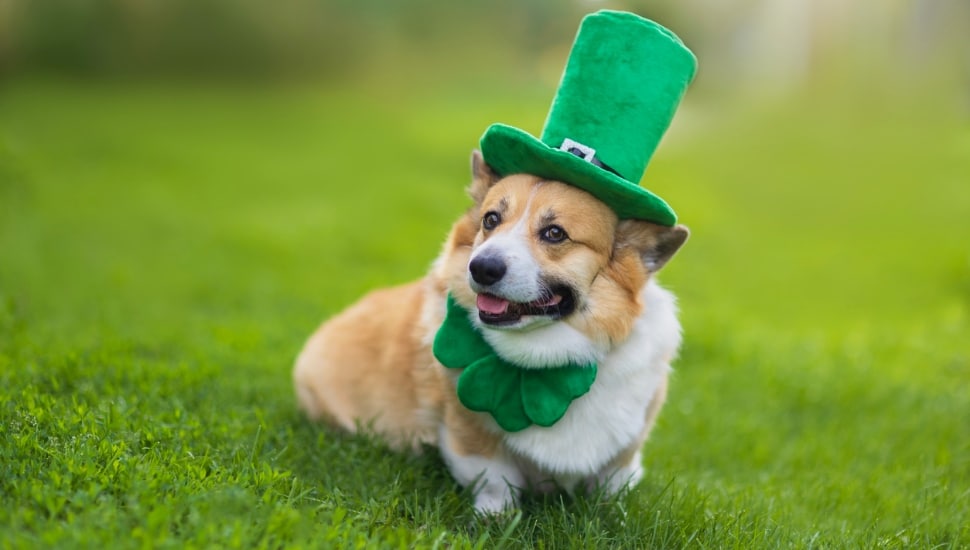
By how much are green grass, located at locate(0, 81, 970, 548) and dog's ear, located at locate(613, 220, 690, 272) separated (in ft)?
3.26

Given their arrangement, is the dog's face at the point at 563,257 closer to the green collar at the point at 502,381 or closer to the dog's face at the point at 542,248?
the dog's face at the point at 542,248

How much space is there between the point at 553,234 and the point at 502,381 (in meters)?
0.64

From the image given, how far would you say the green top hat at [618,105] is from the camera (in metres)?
3.40

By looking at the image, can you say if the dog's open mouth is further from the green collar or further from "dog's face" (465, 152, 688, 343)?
the green collar

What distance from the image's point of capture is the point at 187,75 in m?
16.8

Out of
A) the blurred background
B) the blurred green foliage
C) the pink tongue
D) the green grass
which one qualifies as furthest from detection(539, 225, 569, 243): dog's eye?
the blurred green foliage

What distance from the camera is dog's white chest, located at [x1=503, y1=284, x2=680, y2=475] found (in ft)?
11.7

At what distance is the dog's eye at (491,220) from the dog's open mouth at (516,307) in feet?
1.04

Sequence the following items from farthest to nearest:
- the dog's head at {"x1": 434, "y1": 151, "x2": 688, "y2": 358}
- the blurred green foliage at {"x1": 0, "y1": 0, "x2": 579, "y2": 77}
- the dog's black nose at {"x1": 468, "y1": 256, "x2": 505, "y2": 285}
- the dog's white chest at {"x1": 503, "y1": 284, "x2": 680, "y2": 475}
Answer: the blurred green foliage at {"x1": 0, "y1": 0, "x2": 579, "y2": 77} → the dog's white chest at {"x1": 503, "y1": 284, "x2": 680, "y2": 475} → the dog's head at {"x1": 434, "y1": 151, "x2": 688, "y2": 358} → the dog's black nose at {"x1": 468, "y1": 256, "x2": 505, "y2": 285}

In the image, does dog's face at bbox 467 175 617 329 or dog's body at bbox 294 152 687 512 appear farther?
dog's body at bbox 294 152 687 512

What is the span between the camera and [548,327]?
3436mm

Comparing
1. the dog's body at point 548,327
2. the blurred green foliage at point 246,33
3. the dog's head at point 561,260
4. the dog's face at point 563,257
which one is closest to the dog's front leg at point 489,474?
the dog's body at point 548,327

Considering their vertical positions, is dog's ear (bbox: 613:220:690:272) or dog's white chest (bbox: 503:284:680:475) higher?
dog's ear (bbox: 613:220:690:272)

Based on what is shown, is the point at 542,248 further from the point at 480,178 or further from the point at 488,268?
the point at 480,178
